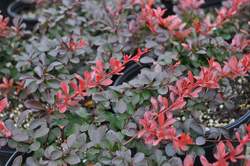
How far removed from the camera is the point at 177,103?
4.12 ft

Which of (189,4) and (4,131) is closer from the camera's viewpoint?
(4,131)

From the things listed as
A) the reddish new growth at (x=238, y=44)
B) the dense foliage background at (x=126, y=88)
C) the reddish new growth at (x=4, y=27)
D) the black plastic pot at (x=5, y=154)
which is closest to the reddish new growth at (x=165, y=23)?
the dense foliage background at (x=126, y=88)

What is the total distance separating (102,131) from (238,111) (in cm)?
69

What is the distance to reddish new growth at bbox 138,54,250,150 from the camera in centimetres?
117

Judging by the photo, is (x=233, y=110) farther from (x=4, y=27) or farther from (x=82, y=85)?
(x=4, y=27)

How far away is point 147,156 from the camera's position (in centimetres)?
129

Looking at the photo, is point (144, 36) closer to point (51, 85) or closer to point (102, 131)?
point (51, 85)

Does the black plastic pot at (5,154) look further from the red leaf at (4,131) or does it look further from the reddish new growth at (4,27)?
the reddish new growth at (4,27)

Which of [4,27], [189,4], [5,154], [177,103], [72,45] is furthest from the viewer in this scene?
[189,4]

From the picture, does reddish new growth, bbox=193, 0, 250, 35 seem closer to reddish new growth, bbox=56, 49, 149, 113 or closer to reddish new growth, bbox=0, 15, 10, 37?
reddish new growth, bbox=56, 49, 149, 113

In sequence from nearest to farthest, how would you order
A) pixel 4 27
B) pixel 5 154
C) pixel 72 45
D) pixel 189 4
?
1. pixel 5 154
2. pixel 72 45
3. pixel 4 27
4. pixel 189 4

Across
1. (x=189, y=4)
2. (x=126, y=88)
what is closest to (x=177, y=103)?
(x=126, y=88)

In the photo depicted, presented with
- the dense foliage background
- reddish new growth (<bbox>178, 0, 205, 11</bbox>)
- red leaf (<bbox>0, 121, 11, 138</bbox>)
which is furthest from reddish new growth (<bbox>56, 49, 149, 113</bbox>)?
reddish new growth (<bbox>178, 0, 205, 11</bbox>)

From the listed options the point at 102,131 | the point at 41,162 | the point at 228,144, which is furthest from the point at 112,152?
the point at 228,144
